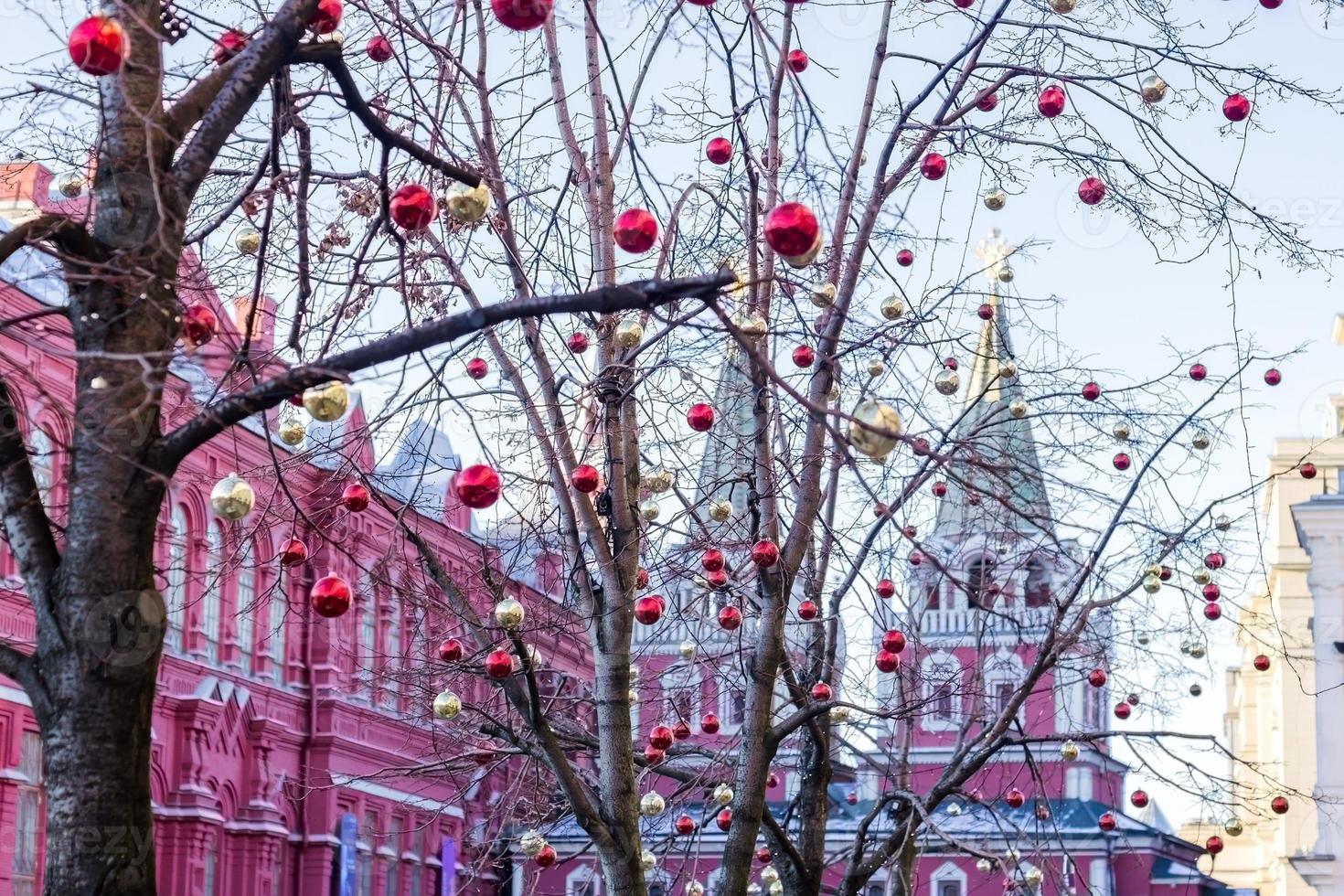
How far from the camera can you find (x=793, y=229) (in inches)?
184

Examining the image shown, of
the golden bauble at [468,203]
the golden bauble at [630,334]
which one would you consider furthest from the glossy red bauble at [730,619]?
the golden bauble at [468,203]

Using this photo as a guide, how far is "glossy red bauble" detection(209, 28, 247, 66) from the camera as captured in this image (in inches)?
243

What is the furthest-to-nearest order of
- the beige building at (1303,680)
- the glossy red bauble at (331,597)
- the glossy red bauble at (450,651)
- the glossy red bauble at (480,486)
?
the beige building at (1303,680) < the glossy red bauble at (450,651) < the glossy red bauble at (331,597) < the glossy red bauble at (480,486)

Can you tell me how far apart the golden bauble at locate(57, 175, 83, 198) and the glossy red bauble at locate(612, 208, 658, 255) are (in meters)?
2.85

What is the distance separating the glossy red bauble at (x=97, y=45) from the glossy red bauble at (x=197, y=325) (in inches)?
38.0

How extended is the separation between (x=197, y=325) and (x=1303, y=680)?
30.5m

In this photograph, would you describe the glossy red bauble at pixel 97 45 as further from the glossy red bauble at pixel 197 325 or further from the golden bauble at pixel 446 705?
the golden bauble at pixel 446 705

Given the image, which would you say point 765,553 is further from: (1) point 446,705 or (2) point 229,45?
(2) point 229,45

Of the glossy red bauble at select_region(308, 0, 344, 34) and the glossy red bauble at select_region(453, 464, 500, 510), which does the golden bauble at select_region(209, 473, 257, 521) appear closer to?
the glossy red bauble at select_region(453, 464, 500, 510)

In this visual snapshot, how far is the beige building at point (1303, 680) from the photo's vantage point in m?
32.2

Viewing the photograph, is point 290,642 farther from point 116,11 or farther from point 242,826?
point 116,11

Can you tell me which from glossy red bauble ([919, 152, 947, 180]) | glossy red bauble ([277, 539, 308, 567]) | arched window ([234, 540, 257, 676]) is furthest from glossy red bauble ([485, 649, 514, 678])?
arched window ([234, 540, 257, 676])

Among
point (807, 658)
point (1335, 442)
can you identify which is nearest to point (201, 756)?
point (807, 658)

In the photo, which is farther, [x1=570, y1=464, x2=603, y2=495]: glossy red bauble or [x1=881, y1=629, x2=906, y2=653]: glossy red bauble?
[x1=881, y1=629, x2=906, y2=653]: glossy red bauble
